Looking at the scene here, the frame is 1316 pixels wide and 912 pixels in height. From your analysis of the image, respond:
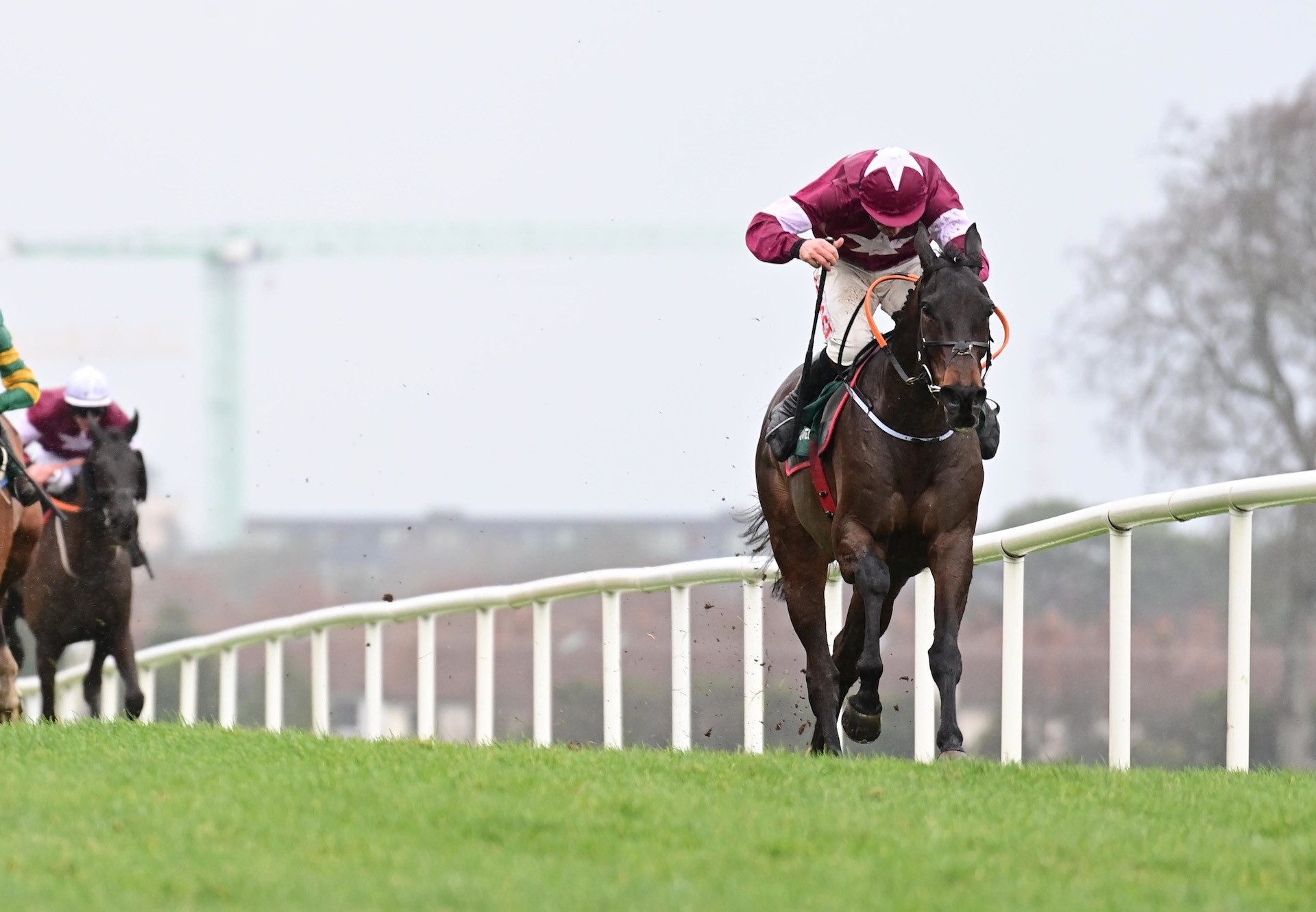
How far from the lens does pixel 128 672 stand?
11.3 m

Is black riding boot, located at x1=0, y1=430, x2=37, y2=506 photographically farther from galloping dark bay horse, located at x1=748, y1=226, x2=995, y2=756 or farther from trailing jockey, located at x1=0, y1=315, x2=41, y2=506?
galloping dark bay horse, located at x1=748, y1=226, x2=995, y2=756

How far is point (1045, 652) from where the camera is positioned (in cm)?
2831

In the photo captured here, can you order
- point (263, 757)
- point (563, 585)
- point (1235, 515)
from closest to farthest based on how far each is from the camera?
point (263, 757) < point (1235, 515) < point (563, 585)

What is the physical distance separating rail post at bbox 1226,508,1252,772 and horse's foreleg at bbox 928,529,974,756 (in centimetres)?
79

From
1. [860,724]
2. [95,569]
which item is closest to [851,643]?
[860,724]

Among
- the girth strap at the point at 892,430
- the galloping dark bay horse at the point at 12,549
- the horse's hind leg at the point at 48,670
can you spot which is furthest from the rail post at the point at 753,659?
the horse's hind leg at the point at 48,670

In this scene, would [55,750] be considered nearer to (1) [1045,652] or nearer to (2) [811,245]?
(2) [811,245]

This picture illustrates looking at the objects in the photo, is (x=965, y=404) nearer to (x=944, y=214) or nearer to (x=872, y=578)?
(x=872, y=578)

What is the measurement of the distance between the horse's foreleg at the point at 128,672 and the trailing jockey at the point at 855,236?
15.8ft

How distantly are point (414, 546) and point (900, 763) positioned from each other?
3542cm

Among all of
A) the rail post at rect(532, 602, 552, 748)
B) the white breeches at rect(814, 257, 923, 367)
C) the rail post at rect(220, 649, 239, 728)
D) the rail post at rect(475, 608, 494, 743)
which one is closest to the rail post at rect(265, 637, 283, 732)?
the rail post at rect(220, 649, 239, 728)

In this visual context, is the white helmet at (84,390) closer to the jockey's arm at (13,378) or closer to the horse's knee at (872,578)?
the jockey's arm at (13,378)

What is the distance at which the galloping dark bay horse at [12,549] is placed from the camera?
9.02m

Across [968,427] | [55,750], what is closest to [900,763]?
[968,427]
